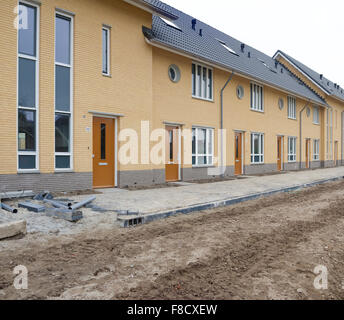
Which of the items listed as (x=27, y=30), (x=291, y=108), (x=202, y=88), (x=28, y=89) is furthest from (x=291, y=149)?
(x=27, y=30)

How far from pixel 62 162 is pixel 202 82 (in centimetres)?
825

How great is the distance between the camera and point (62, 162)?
9.44 metres

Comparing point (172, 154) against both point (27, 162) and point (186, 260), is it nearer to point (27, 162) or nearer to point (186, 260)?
point (27, 162)

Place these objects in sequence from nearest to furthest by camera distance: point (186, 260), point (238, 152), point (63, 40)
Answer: point (186, 260) → point (63, 40) → point (238, 152)

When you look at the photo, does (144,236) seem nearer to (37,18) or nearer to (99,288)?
(99,288)

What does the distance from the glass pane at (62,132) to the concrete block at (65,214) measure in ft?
12.1

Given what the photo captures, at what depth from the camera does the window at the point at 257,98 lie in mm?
18703

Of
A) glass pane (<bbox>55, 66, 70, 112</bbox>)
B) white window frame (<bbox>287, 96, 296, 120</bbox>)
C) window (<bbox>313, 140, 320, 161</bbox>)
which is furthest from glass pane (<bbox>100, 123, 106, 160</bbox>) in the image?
window (<bbox>313, 140, 320, 161</bbox>)

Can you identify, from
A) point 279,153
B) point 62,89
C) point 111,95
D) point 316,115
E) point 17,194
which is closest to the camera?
point 17,194

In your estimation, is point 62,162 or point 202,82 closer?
point 62,162

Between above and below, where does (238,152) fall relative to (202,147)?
below

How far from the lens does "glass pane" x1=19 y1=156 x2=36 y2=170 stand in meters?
8.53

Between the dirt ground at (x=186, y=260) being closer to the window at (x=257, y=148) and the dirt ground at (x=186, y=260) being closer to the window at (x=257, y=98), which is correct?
the window at (x=257, y=148)

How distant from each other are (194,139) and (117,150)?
4633mm
